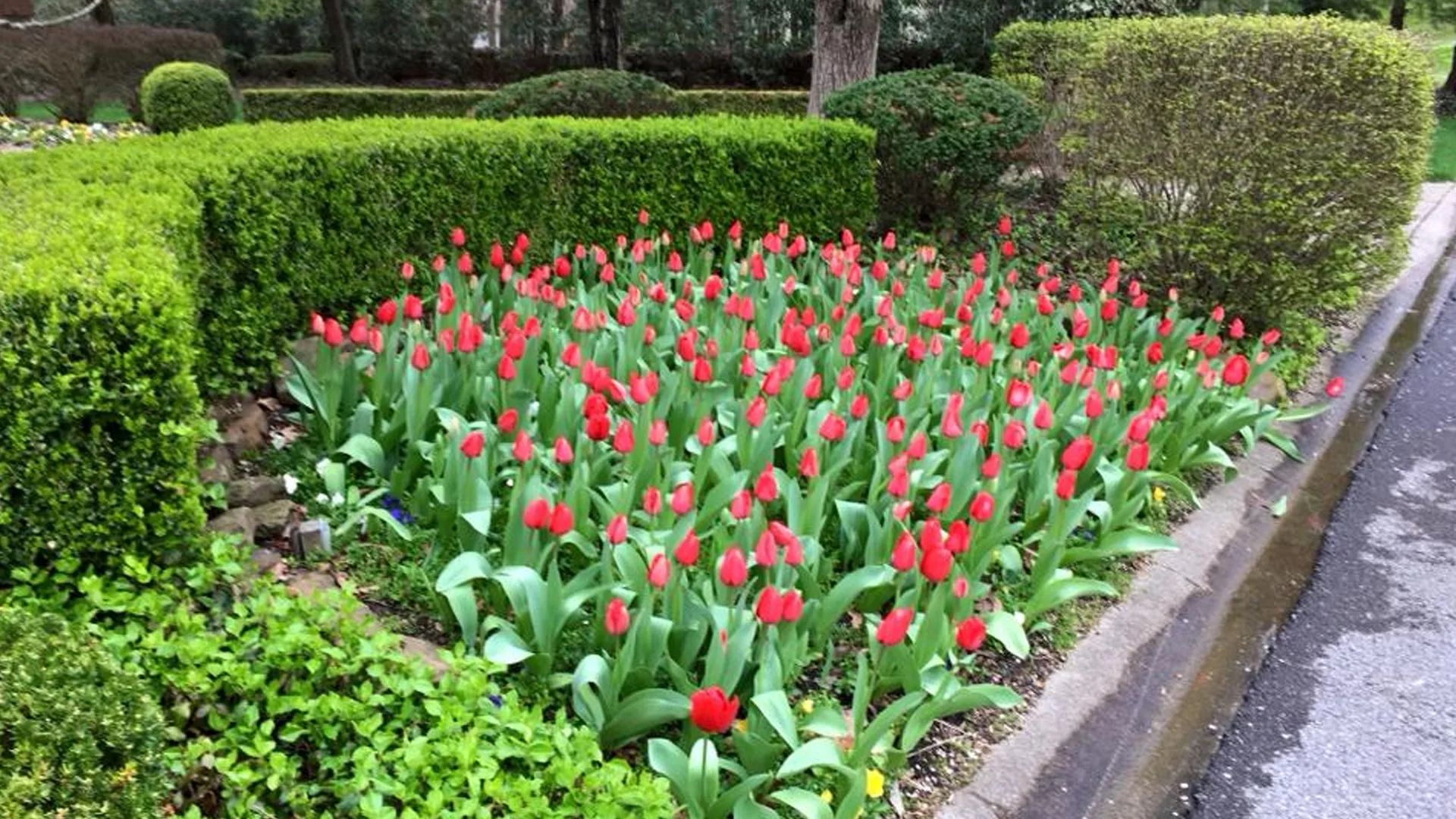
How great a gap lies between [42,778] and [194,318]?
7.10 feet

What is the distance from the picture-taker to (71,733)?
5.92 ft

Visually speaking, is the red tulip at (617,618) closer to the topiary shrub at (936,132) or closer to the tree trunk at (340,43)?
the topiary shrub at (936,132)

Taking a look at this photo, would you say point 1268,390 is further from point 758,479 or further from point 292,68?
point 292,68

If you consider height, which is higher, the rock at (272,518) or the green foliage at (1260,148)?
the green foliage at (1260,148)

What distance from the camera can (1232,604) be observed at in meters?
4.06

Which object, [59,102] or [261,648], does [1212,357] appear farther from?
[59,102]

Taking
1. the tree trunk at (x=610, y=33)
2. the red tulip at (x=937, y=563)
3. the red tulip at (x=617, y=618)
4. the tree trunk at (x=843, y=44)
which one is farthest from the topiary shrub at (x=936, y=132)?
the tree trunk at (x=610, y=33)

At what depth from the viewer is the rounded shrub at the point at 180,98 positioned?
1350cm

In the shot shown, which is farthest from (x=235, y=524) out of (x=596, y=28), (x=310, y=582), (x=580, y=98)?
(x=596, y=28)

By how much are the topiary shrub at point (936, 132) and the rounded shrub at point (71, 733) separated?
21.6 ft

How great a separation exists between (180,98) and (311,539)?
12.3 m

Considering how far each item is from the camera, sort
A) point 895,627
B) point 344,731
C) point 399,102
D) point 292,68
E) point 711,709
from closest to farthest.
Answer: point 711,709, point 344,731, point 895,627, point 399,102, point 292,68

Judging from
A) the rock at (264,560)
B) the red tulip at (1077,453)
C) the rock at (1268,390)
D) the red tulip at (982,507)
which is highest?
the red tulip at (1077,453)

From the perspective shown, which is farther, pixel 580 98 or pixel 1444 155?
pixel 1444 155
